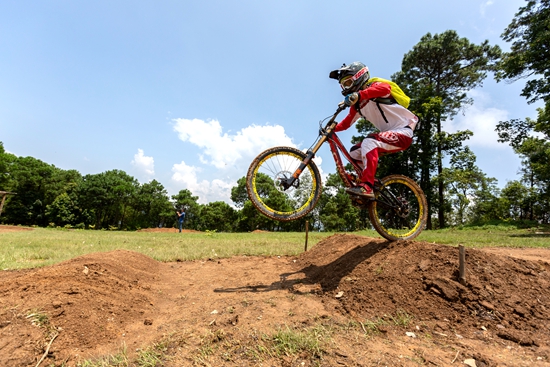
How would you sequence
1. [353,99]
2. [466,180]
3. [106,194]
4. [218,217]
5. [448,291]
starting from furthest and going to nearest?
[218,217], [106,194], [466,180], [353,99], [448,291]

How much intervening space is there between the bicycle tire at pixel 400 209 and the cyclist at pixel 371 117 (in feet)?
2.14

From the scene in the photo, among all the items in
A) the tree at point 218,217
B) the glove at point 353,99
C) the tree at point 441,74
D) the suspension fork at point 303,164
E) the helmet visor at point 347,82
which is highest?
the tree at point 441,74

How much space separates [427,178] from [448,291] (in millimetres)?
32411

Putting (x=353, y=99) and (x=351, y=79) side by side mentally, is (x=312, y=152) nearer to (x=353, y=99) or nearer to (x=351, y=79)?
(x=353, y=99)

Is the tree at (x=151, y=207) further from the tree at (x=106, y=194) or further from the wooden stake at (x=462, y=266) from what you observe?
the wooden stake at (x=462, y=266)

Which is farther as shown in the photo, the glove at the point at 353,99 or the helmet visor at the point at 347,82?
the helmet visor at the point at 347,82

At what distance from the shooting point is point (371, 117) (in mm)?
5355

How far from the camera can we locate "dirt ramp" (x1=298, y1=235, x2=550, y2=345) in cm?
327

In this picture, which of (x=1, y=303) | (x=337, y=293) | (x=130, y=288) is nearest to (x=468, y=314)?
(x=337, y=293)

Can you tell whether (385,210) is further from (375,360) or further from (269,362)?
(269,362)

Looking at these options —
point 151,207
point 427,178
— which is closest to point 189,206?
point 151,207

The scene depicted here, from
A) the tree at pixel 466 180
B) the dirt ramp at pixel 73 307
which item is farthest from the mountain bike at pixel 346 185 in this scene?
the tree at pixel 466 180

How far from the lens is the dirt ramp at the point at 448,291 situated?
10.7 ft

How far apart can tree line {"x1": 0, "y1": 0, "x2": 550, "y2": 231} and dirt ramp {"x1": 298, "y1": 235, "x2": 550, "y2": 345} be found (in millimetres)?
2572
